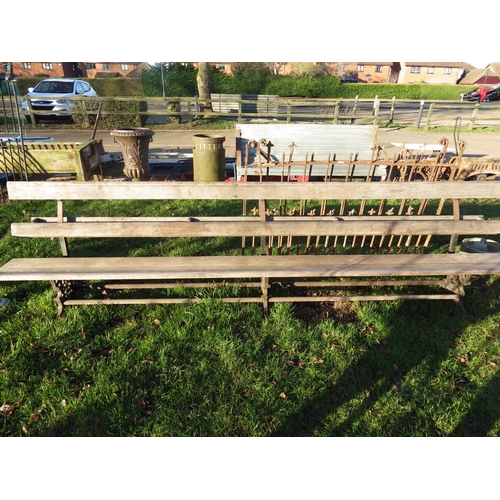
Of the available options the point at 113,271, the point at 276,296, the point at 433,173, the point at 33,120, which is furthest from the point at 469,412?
the point at 33,120

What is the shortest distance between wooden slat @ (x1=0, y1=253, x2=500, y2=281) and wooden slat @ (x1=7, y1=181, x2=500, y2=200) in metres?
0.62

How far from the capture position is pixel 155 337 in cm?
304

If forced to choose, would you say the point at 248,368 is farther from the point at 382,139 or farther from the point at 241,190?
the point at 382,139

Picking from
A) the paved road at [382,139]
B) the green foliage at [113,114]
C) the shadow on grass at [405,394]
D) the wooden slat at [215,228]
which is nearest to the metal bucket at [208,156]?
the paved road at [382,139]

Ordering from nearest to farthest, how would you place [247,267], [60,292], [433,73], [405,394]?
[405,394] < [247,267] < [60,292] < [433,73]

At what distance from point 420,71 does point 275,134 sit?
5389cm

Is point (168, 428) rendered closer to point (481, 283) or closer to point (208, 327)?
point (208, 327)

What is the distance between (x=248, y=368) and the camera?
2.79m

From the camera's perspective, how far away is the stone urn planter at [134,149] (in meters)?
6.81

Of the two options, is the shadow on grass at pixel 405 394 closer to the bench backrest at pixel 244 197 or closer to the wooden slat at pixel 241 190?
the bench backrest at pixel 244 197

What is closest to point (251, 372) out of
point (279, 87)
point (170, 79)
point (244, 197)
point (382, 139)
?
point (244, 197)

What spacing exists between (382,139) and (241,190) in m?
11.6

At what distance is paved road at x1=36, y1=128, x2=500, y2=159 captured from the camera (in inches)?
440

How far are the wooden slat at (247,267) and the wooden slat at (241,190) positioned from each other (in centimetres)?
62
